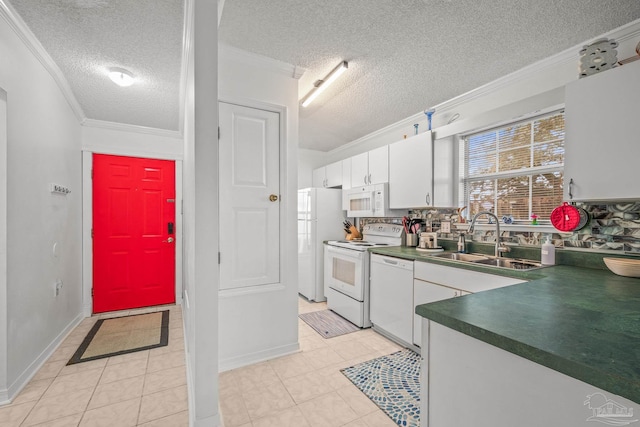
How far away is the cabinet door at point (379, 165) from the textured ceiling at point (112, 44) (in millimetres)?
2282

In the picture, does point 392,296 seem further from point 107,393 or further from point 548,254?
point 107,393

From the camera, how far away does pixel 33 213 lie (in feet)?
6.93

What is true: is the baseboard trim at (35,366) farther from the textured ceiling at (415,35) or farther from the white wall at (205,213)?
the textured ceiling at (415,35)

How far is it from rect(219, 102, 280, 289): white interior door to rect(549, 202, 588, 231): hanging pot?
2161 millimetres

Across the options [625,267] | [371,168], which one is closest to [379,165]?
[371,168]

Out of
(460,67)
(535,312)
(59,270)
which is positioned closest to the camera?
(535,312)

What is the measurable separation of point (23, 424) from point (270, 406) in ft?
4.65

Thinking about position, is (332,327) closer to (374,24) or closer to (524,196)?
(524,196)

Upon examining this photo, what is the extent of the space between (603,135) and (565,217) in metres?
0.65

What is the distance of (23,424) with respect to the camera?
62.9 inches

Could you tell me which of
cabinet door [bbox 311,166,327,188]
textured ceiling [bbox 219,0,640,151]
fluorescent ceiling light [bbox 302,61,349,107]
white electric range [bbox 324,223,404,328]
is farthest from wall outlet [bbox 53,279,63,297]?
cabinet door [bbox 311,166,327,188]

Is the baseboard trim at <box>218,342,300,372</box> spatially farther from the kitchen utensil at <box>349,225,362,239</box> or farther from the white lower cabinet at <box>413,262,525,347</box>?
the kitchen utensil at <box>349,225,362,239</box>

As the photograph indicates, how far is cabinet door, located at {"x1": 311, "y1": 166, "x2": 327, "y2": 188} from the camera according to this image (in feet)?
15.2

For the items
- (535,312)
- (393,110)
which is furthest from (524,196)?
(535,312)
